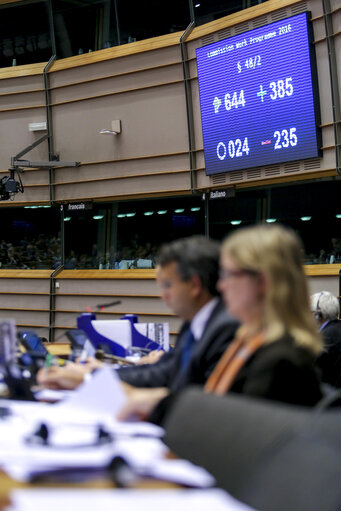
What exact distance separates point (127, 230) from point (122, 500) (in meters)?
11.0

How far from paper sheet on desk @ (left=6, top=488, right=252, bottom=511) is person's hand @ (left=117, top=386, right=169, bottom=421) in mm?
617

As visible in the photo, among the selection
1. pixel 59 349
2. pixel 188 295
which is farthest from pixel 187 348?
pixel 59 349

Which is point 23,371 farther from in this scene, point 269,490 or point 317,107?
point 317,107

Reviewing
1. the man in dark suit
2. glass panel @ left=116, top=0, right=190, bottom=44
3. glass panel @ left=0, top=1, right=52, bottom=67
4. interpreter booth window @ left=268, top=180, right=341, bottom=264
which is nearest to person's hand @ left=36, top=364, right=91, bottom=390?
the man in dark suit

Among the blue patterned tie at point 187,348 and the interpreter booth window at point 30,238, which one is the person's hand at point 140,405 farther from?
the interpreter booth window at point 30,238

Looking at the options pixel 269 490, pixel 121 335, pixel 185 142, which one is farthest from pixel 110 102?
pixel 269 490

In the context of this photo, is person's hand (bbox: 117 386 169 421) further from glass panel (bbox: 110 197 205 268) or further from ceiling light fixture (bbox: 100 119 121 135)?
ceiling light fixture (bbox: 100 119 121 135)

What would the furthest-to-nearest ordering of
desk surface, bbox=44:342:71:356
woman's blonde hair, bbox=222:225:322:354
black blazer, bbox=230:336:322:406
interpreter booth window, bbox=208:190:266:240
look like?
interpreter booth window, bbox=208:190:266:240, desk surface, bbox=44:342:71:356, woman's blonde hair, bbox=222:225:322:354, black blazer, bbox=230:336:322:406

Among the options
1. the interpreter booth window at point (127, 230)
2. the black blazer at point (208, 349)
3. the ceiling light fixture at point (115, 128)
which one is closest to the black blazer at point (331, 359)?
the black blazer at point (208, 349)

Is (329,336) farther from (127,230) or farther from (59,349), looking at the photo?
(127,230)

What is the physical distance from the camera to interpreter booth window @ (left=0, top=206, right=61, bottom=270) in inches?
512

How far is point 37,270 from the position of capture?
1307cm

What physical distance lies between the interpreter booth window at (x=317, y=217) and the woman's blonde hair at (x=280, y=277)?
7897mm

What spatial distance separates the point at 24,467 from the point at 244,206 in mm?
9602
